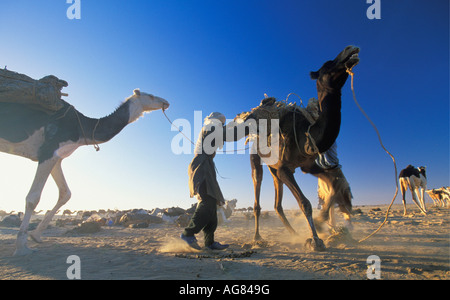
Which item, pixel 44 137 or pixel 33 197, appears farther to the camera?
pixel 44 137

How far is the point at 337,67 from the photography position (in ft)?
12.3

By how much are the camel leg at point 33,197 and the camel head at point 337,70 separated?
5.96 meters

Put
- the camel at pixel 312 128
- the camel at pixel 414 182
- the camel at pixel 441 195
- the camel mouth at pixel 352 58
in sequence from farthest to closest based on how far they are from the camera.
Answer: the camel at pixel 441 195 < the camel at pixel 414 182 < the camel at pixel 312 128 < the camel mouth at pixel 352 58

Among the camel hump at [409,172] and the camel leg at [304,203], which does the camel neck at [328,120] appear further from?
the camel hump at [409,172]

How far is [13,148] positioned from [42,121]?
863 mm

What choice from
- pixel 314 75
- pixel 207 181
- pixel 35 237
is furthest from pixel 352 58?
pixel 35 237

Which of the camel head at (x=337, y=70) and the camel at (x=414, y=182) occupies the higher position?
the camel head at (x=337, y=70)

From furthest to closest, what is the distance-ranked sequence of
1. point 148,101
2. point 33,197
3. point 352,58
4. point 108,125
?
point 148,101
point 108,125
point 33,197
point 352,58

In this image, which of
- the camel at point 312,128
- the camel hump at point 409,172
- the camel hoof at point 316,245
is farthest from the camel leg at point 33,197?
the camel hump at point 409,172

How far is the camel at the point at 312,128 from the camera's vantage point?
3.85 m

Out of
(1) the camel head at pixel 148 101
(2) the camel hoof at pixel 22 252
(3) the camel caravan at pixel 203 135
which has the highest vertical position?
(1) the camel head at pixel 148 101

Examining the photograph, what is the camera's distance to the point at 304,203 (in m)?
4.63

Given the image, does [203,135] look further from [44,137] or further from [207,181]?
[44,137]

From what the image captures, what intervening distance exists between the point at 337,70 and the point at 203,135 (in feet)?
9.89
